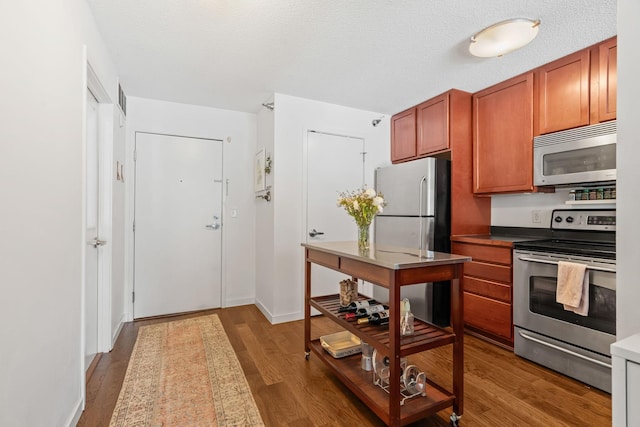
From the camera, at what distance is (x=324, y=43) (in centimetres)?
229

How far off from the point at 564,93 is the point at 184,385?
11.9 feet

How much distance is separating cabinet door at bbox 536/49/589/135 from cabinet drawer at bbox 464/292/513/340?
1.55m

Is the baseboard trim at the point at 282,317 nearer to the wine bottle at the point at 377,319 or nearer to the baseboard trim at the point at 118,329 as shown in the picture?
the baseboard trim at the point at 118,329

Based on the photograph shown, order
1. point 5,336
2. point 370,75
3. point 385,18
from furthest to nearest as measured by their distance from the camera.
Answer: point 370,75
point 385,18
point 5,336

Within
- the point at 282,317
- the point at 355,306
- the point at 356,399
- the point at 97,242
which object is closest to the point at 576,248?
the point at 355,306

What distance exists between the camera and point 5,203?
104cm

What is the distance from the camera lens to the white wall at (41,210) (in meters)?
1.07

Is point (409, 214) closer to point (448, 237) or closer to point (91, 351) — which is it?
point (448, 237)

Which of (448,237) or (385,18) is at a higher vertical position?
(385,18)

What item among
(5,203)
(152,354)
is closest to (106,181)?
(152,354)

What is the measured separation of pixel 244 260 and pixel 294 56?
246cm

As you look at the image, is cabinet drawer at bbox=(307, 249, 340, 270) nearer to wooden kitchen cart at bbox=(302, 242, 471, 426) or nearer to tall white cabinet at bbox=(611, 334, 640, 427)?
wooden kitchen cart at bbox=(302, 242, 471, 426)

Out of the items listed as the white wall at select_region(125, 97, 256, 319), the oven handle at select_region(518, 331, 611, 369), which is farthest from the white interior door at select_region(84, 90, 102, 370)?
the oven handle at select_region(518, 331, 611, 369)

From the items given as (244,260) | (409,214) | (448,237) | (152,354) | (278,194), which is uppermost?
(278,194)
